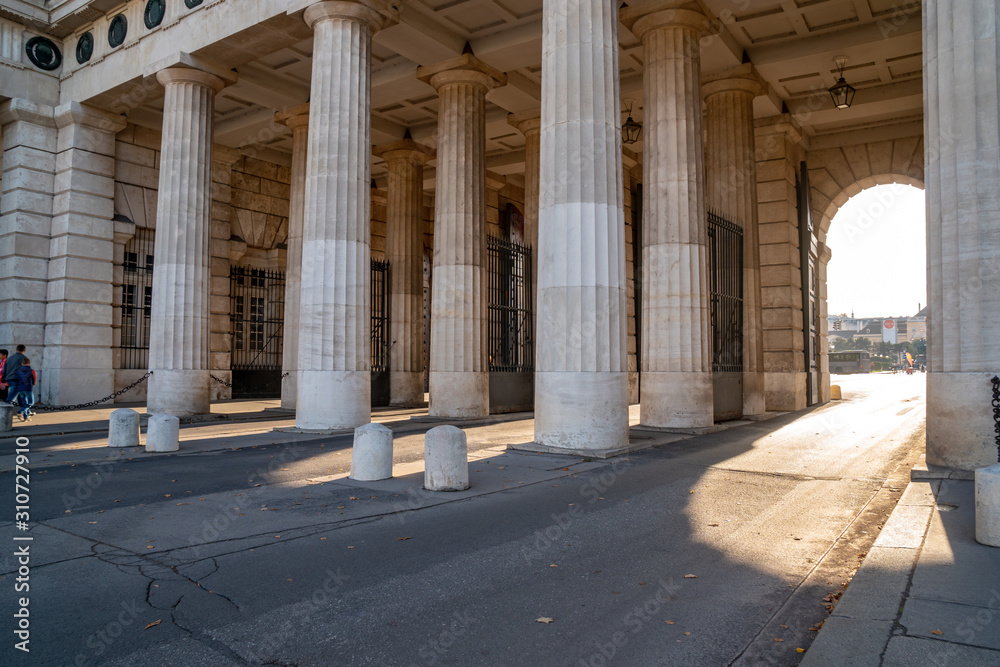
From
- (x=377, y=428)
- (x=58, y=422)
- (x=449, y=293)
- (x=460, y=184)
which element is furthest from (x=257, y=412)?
(x=377, y=428)

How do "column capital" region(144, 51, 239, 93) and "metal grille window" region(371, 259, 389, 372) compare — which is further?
"metal grille window" region(371, 259, 389, 372)

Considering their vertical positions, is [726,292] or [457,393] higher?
[726,292]

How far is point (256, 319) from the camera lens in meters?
28.0

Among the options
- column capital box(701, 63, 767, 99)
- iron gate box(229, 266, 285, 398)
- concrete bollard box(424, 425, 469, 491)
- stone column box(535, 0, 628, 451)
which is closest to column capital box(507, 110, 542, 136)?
column capital box(701, 63, 767, 99)

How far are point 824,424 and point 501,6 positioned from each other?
14.0m

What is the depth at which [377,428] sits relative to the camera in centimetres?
930

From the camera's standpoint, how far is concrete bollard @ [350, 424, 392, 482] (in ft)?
30.0

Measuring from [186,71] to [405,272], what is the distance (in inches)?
388

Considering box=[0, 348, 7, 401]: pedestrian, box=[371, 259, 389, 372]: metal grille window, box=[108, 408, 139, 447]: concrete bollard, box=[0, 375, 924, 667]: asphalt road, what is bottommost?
box=[0, 375, 924, 667]: asphalt road

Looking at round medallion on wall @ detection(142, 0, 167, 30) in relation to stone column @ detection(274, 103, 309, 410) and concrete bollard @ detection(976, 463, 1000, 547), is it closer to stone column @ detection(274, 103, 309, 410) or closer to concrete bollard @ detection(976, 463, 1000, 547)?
stone column @ detection(274, 103, 309, 410)

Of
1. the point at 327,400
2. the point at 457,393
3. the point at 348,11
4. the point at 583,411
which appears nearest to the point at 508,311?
the point at 457,393

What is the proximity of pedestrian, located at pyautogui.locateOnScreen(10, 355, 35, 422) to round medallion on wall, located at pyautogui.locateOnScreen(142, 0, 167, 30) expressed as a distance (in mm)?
9961

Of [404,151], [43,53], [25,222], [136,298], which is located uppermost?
[43,53]

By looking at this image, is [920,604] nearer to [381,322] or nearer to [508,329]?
[508,329]
